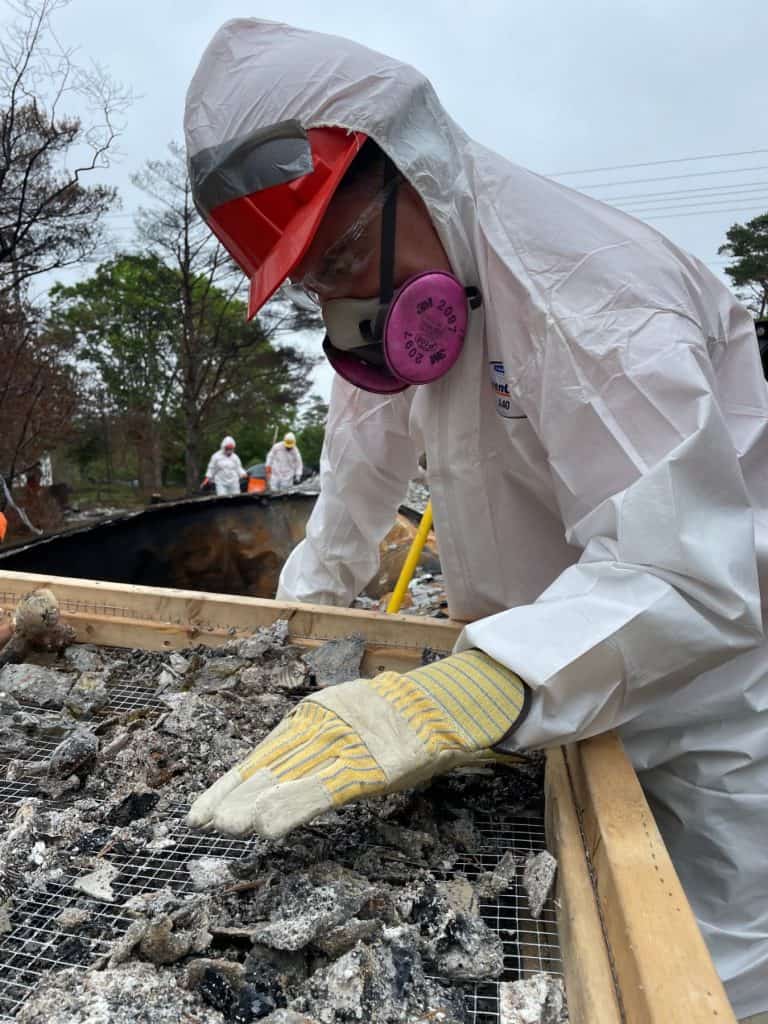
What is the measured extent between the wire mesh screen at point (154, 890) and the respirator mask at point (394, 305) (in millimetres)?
840

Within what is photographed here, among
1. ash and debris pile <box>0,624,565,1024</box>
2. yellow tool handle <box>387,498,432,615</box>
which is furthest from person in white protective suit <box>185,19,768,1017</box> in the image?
yellow tool handle <box>387,498,432,615</box>

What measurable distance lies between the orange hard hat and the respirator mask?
0.09 m

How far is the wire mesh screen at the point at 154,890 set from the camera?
87cm

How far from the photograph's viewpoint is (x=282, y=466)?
14742mm

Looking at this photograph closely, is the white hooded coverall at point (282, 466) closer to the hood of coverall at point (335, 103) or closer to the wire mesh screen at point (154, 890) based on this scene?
the hood of coverall at point (335, 103)

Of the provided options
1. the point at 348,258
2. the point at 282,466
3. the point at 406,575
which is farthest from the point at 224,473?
the point at 348,258

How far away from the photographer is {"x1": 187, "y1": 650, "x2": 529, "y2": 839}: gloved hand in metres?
0.95

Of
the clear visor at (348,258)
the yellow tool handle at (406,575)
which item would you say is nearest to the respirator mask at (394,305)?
the clear visor at (348,258)

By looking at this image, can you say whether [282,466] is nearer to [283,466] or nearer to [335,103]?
[283,466]

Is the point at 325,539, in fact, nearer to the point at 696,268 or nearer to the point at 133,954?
the point at 696,268

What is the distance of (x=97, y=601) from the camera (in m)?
1.96

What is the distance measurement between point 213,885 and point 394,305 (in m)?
1.00

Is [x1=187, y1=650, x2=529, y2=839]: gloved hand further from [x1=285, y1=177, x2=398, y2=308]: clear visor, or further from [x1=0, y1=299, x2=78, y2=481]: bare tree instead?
[x1=0, y1=299, x2=78, y2=481]: bare tree

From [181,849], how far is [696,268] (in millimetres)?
1350
